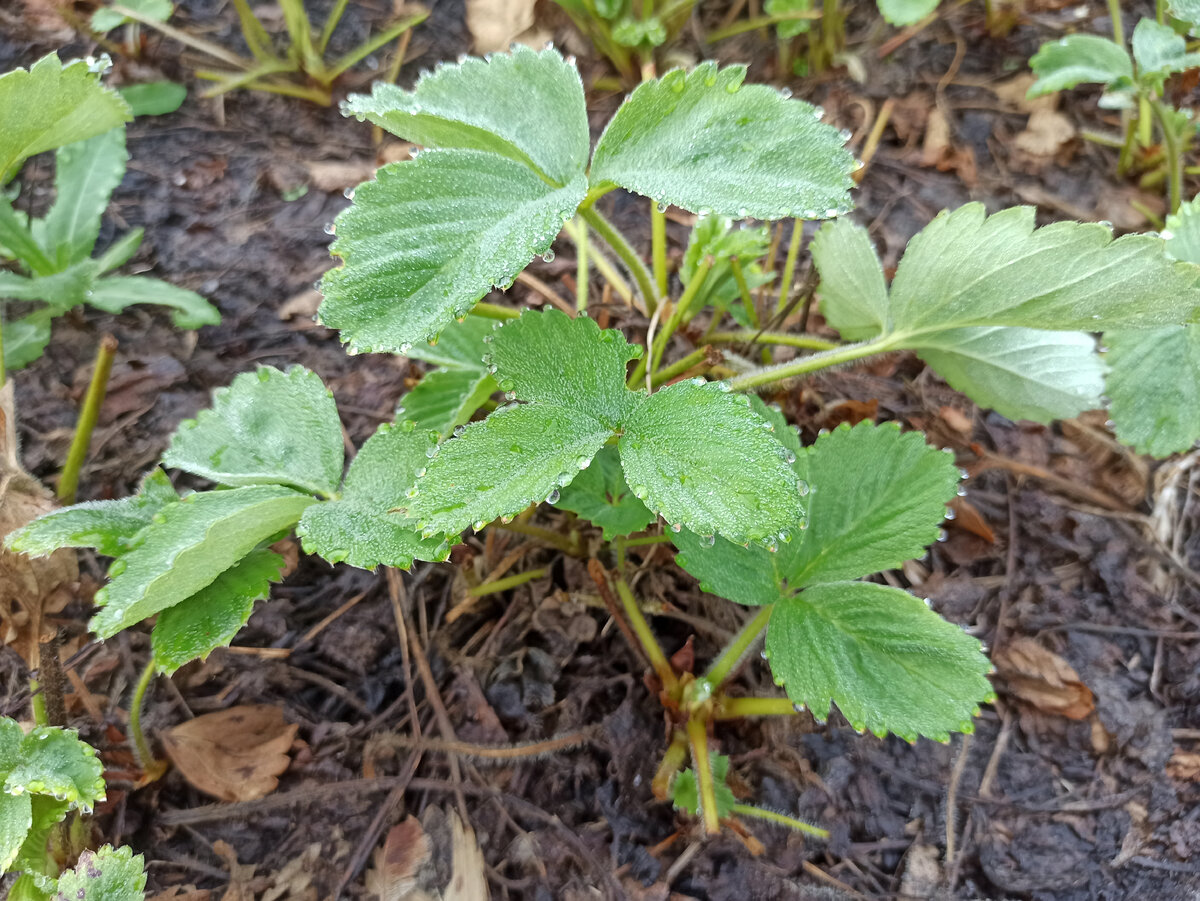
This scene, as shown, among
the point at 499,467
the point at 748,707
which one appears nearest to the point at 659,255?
the point at 499,467

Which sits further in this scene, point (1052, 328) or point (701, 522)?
point (1052, 328)

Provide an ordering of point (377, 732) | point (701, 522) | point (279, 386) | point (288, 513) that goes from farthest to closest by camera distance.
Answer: point (377, 732), point (279, 386), point (288, 513), point (701, 522)

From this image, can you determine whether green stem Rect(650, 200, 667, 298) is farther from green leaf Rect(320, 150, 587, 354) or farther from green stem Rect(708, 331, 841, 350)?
green leaf Rect(320, 150, 587, 354)

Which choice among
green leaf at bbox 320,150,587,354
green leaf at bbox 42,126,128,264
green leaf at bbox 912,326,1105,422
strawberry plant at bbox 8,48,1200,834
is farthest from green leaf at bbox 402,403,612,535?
green leaf at bbox 42,126,128,264

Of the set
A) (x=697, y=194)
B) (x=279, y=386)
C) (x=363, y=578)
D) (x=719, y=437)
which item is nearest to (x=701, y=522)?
(x=719, y=437)

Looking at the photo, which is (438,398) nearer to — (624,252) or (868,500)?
(624,252)

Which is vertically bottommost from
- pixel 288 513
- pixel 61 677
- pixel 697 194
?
pixel 61 677

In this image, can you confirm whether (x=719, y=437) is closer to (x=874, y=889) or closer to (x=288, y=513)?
(x=288, y=513)
